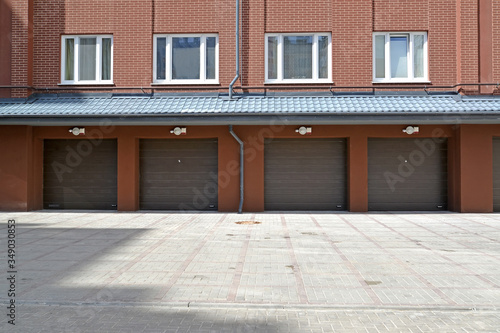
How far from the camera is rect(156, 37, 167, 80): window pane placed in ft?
53.3

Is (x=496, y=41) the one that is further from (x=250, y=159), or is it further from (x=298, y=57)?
(x=250, y=159)

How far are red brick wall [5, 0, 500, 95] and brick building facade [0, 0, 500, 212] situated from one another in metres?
0.04

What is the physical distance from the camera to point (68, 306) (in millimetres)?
5492

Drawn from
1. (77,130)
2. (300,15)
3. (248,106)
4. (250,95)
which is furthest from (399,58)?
(77,130)

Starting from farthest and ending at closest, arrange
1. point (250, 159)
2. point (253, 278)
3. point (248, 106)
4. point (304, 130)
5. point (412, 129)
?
point (250, 159) < point (304, 130) < point (412, 129) < point (248, 106) < point (253, 278)

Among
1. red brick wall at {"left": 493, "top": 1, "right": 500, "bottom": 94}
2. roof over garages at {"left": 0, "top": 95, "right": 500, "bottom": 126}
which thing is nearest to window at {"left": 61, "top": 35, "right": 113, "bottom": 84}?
roof over garages at {"left": 0, "top": 95, "right": 500, "bottom": 126}

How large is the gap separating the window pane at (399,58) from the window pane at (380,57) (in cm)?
32

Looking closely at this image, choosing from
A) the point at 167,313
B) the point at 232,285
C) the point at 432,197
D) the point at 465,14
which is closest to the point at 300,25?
the point at 465,14

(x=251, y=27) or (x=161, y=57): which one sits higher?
(x=251, y=27)

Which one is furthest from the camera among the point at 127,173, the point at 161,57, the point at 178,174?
the point at 161,57

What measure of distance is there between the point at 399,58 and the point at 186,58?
7361mm

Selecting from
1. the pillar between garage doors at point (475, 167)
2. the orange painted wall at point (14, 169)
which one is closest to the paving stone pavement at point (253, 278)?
the pillar between garage doors at point (475, 167)

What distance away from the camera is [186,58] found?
→ 16156mm

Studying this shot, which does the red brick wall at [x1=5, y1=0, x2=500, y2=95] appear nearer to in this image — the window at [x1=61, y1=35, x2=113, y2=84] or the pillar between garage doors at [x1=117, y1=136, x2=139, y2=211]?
the window at [x1=61, y1=35, x2=113, y2=84]
